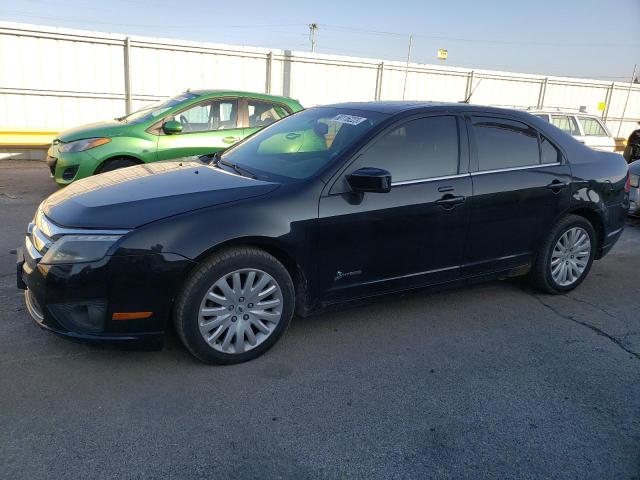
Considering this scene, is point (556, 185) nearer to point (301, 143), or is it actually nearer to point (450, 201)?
point (450, 201)

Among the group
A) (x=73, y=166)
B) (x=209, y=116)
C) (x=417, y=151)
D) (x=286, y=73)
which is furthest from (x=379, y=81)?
(x=417, y=151)

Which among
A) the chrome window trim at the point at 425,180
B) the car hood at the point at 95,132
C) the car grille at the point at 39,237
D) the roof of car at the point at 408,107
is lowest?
the car grille at the point at 39,237

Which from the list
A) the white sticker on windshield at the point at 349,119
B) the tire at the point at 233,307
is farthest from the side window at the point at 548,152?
the tire at the point at 233,307

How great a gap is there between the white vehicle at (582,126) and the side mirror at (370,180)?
8743 mm

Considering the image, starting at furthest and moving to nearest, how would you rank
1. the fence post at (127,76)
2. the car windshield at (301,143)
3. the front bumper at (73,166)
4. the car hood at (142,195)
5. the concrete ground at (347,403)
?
the fence post at (127,76) → the front bumper at (73,166) → the car windshield at (301,143) → the car hood at (142,195) → the concrete ground at (347,403)

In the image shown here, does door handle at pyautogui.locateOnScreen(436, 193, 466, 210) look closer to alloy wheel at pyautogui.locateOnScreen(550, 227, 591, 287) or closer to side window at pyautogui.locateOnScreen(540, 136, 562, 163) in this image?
side window at pyautogui.locateOnScreen(540, 136, 562, 163)

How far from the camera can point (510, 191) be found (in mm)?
4105

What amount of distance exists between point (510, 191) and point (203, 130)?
183 inches

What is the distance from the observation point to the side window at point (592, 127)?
39.0 feet

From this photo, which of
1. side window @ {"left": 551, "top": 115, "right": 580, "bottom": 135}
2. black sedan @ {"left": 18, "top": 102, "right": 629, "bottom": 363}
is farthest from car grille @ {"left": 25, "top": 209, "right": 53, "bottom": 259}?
side window @ {"left": 551, "top": 115, "right": 580, "bottom": 135}

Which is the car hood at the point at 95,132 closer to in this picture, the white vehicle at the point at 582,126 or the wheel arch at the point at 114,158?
the wheel arch at the point at 114,158

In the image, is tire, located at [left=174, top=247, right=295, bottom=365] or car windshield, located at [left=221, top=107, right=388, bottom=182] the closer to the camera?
tire, located at [left=174, top=247, right=295, bottom=365]

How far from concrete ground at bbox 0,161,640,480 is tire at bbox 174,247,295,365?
134 millimetres

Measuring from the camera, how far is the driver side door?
714 cm
